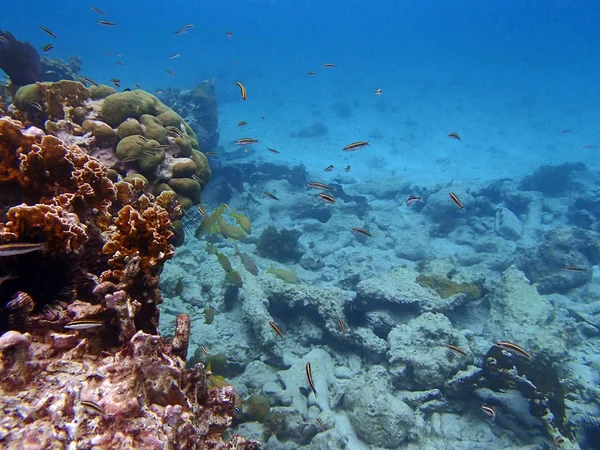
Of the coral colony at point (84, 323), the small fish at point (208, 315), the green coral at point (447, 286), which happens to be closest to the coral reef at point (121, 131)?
the coral colony at point (84, 323)

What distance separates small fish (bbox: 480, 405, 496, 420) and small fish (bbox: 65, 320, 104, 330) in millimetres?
6692

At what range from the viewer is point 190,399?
239 cm

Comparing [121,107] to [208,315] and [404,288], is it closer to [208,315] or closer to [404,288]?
[208,315]

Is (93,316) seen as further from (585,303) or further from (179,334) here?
(585,303)

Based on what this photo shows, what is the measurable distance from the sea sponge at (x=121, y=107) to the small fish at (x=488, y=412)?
842cm

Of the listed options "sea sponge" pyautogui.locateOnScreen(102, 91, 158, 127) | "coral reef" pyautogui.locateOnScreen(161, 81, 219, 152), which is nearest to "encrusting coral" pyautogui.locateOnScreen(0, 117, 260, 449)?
"sea sponge" pyautogui.locateOnScreen(102, 91, 158, 127)

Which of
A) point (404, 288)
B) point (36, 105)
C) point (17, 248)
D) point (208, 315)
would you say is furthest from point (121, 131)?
point (404, 288)

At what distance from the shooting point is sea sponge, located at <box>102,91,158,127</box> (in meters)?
5.31

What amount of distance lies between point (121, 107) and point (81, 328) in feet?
14.8

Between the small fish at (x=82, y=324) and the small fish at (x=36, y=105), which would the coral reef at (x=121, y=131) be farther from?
the small fish at (x=82, y=324)

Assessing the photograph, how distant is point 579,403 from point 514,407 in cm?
194

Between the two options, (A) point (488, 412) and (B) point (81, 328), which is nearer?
(B) point (81, 328)

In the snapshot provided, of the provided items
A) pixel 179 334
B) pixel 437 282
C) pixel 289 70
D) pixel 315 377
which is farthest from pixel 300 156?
pixel 289 70

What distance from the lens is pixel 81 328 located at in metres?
A: 2.12
